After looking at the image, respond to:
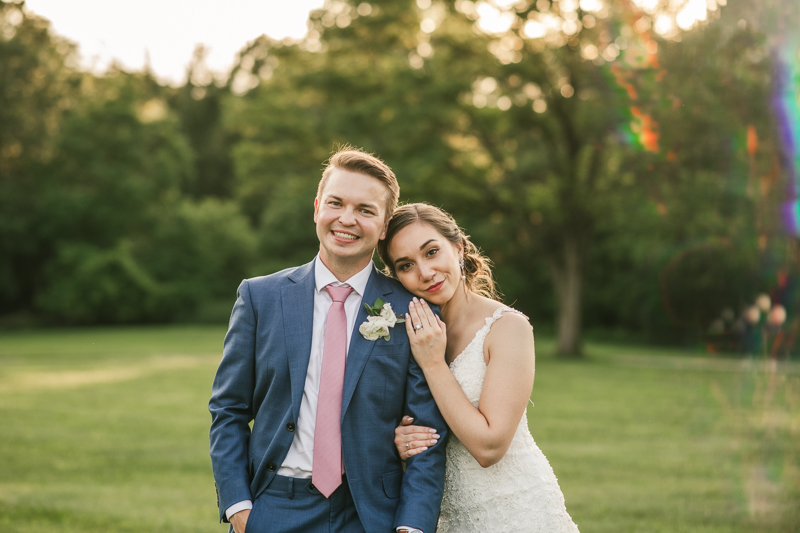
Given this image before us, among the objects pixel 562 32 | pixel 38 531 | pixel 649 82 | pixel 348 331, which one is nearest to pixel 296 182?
pixel 562 32

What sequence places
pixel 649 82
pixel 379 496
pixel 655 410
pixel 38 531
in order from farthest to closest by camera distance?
pixel 649 82, pixel 655 410, pixel 38 531, pixel 379 496

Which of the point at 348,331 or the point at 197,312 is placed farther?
the point at 197,312

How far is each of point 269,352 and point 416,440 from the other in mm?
674

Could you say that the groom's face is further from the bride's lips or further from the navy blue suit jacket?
the bride's lips

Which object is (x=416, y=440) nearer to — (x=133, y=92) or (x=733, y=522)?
(x=733, y=522)

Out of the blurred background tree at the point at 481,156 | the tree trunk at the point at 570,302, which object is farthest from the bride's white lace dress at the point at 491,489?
the tree trunk at the point at 570,302

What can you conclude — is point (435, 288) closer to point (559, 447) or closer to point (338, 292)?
point (338, 292)

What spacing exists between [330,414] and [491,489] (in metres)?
0.88

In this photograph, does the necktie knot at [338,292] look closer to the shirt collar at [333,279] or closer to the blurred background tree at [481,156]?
the shirt collar at [333,279]

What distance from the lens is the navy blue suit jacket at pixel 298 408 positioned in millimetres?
2879

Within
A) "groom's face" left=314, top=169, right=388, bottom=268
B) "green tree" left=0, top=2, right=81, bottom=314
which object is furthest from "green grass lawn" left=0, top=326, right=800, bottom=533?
"green tree" left=0, top=2, right=81, bottom=314

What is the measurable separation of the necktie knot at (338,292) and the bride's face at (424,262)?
300mm

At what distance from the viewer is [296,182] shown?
25.7 metres

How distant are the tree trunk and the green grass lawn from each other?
184 inches
